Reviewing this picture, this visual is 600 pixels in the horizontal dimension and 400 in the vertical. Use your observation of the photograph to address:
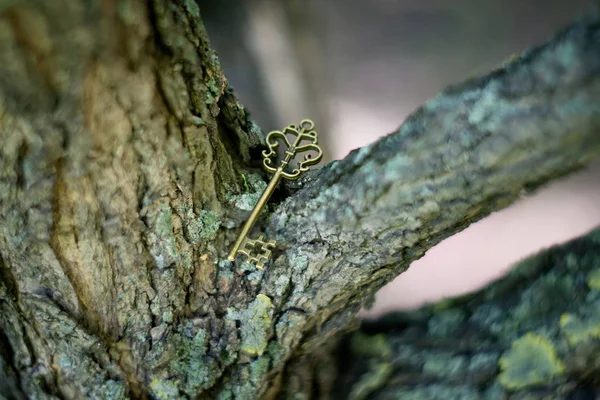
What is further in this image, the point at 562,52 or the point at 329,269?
the point at 329,269

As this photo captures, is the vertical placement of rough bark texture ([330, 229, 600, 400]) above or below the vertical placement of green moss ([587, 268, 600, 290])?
below

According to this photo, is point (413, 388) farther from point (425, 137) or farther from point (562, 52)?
point (562, 52)

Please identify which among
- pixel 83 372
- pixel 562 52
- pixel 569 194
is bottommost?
pixel 83 372

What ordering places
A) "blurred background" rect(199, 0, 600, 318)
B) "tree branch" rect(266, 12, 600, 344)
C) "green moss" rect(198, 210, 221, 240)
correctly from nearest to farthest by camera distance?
"tree branch" rect(266, 12, 600, 344)
"green moss" rect(198, 210, 221, 240)
"blurred background" rect(199, 0, 600, 318)

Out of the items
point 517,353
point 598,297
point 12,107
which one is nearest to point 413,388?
point 517,353

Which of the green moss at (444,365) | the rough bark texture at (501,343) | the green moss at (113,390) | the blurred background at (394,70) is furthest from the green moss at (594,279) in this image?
the blurred background at (394,70)

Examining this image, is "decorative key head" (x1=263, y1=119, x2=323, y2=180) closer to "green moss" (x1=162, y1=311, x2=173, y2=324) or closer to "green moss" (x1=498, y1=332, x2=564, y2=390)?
"green moss" (x1=162, y1=311, x2=173, y2=324)

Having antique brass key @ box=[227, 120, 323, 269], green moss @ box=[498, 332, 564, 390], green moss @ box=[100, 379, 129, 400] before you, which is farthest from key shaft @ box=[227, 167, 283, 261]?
green moss @ box=[498, 332, 564, 390]
